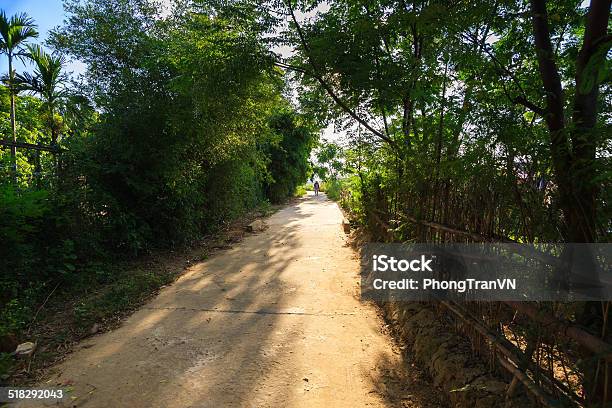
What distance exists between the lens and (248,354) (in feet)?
9.68

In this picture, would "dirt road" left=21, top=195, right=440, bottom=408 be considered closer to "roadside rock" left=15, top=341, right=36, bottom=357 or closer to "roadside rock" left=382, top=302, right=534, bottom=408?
"roadside rock" left=382, top=302, right=534, bottom=408

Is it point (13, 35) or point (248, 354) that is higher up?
point (13, 35)

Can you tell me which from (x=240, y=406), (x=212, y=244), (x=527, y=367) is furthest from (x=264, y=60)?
(x=212, y=244)

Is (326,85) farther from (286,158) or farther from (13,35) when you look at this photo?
(286,158)

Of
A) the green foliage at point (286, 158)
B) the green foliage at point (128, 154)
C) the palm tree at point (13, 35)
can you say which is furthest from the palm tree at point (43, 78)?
the green foliage at point (286, 158)

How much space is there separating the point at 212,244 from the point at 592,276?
23.0 ft

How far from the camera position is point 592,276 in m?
1.44

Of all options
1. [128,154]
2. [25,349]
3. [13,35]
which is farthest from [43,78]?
[25,349]

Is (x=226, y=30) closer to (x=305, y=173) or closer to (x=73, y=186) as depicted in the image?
(x=73, y=186)

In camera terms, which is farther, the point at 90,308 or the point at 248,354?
the point at 90,308

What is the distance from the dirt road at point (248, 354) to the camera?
7.86 ft

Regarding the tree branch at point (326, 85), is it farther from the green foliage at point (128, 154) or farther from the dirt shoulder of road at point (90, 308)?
the dirt shoulder of road at point (90, 308)

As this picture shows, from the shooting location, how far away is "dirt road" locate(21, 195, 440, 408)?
2395 mm

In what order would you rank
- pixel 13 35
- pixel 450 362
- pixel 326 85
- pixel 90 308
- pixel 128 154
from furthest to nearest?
pixel 13 35
pixel 128 154
pixel 326 85
pixel 90 308
pixel 450 362
